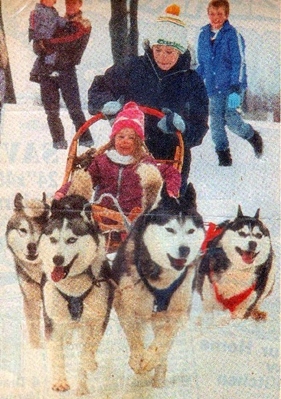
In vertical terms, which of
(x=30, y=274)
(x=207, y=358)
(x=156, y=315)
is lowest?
(x=207, y=358)

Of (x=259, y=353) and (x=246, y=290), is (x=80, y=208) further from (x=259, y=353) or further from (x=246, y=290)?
(x=259, y=353)

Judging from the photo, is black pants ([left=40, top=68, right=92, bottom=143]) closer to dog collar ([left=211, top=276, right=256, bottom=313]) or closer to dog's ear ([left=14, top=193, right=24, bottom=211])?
dog's ear ([left=14, top=193, right=24, bottom=211])

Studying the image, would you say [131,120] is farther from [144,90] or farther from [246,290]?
[246,290]

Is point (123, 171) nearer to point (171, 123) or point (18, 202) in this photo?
point (171, 123)

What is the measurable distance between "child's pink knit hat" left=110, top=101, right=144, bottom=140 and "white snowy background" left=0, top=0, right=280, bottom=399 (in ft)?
0.17

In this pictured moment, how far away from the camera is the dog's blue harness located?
2092 mm

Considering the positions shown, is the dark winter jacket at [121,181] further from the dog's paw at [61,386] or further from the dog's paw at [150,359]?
the dog's paw at [61,386]

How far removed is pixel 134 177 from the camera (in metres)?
2.09

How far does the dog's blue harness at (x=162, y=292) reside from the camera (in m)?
2.09

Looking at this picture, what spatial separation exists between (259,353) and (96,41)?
3.54ft

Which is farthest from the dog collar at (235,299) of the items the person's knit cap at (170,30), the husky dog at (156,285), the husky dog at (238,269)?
the person's knit cap at (170,30)

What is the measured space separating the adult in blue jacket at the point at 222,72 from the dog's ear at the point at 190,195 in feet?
0.40

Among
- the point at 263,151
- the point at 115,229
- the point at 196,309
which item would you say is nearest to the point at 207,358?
the point at 196,309

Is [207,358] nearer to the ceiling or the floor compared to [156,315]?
nearer to the floor
